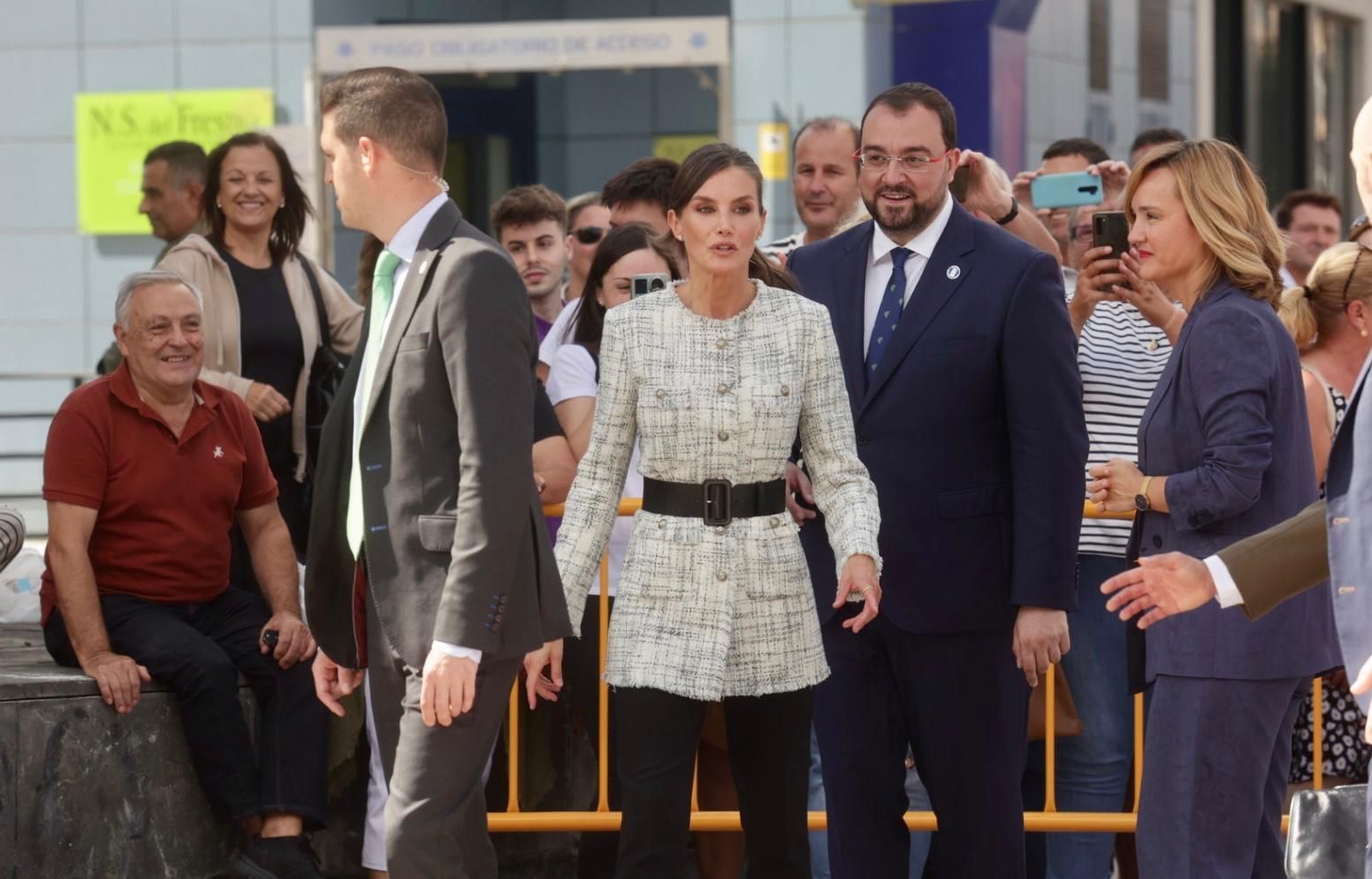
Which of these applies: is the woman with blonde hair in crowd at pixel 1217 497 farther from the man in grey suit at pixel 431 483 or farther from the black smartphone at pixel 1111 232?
the man in grey suit at pixel 431 483

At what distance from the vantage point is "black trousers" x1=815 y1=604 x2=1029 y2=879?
4.95m

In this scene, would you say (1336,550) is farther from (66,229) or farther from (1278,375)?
(66,229)

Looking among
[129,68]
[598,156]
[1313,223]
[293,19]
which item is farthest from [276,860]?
[129,68]

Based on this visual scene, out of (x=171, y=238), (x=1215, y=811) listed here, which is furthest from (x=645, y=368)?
(x=171, y=238)

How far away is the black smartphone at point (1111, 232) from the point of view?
5598 mm

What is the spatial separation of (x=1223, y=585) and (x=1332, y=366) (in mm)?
2534

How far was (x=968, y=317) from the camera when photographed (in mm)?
4996

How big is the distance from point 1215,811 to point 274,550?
121 inches

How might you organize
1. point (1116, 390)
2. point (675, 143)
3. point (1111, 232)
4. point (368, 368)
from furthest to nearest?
1. point (675, 143)
2. point (1116, 390)
3. point (1111, 232)
4. point (368, 368)

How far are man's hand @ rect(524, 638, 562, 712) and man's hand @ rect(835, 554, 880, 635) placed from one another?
63cm

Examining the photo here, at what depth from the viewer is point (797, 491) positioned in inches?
203

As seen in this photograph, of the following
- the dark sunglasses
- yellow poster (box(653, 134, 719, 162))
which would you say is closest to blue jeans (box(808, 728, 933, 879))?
the dark sunglasses

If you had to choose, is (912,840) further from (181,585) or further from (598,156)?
(598,156)

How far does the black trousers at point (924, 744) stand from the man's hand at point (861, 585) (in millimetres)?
447
